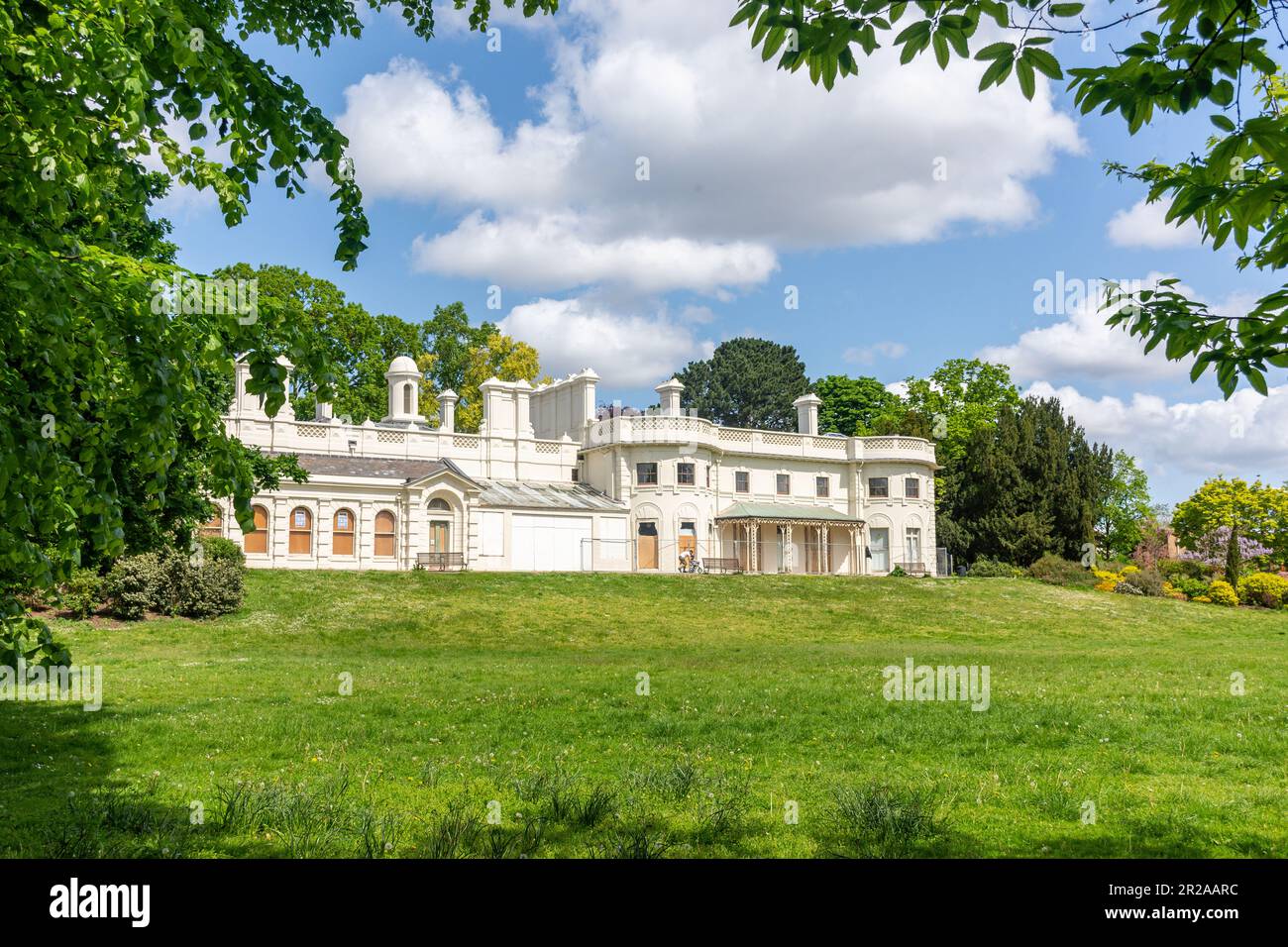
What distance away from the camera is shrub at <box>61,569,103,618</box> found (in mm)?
26859

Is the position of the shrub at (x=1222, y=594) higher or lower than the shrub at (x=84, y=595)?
lower

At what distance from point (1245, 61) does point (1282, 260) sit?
3.27 ft

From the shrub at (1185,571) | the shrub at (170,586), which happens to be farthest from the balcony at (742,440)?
the shrub at (170,586)

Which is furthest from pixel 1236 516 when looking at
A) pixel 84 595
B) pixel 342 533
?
pixel 84 595

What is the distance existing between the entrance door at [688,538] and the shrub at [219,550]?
919 inches

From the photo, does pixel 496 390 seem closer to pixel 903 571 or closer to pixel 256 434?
pixel 256 434

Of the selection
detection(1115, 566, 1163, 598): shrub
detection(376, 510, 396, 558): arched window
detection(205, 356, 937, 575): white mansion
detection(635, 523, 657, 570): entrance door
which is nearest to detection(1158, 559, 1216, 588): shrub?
detection(1115, 566, 1163, 598): shrub

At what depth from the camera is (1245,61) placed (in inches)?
180

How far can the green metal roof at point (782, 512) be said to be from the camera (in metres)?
51.6

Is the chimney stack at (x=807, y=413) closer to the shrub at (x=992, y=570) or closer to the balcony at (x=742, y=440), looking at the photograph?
the balcony at (x=742, y=440)

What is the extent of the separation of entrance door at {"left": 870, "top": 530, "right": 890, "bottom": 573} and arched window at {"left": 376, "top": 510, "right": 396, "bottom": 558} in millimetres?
27905

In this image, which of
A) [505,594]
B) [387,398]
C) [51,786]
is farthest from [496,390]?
[51,786]

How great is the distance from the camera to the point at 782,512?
173 feet
